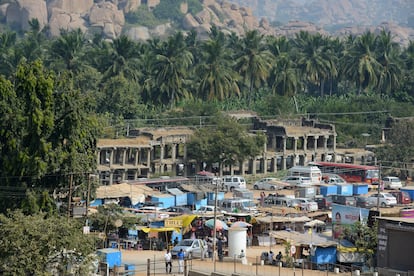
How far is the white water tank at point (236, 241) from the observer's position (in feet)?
138

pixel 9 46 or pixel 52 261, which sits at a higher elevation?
pixel 9 46

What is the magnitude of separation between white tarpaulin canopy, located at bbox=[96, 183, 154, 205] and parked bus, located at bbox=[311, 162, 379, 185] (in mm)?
16809

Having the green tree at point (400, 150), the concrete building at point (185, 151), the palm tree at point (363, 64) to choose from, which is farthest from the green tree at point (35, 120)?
the palm tree at point (363, 64)

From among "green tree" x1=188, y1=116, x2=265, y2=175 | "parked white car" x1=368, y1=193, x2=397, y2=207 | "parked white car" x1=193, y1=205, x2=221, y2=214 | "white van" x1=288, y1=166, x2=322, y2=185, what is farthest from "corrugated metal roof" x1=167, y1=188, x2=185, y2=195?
"green tree" x1=188, y1=116, x2=265, y2=175

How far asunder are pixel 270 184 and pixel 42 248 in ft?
114

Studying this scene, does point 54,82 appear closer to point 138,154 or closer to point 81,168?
point 81,168

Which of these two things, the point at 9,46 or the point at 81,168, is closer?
the point at 81,168

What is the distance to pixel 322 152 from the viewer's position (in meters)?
79.7

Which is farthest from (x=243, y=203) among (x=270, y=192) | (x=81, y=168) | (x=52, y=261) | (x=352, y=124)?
(x=352, y=124)

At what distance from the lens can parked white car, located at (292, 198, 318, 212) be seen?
56.7 m

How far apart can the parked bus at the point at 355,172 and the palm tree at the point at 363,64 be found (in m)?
34.0

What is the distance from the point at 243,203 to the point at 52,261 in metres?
22.6

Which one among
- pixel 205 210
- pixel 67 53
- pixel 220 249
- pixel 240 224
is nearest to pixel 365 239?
pixel 220 249

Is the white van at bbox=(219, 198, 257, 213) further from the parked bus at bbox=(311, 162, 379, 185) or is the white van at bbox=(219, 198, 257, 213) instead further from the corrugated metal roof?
the parked bus at bbox=(311, 162, 379, 185)
